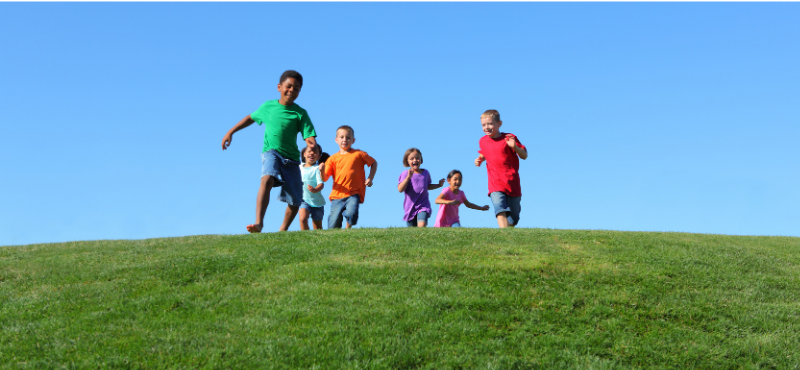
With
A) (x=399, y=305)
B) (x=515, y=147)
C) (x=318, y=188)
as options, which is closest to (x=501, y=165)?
(x=515, y=147)

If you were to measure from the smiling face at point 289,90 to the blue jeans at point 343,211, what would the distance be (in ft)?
7.98

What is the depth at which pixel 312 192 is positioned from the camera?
46.4 feet

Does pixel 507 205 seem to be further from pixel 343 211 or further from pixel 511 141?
pixel 343 211

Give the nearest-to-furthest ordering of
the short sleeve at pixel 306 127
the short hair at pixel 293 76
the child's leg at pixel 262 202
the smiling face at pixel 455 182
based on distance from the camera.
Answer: the child's leg at pixel 262 202 < the short sleeve at pixel 306 127 < the short hair at pixel 293 76 < the smiling face at pixel 455 182

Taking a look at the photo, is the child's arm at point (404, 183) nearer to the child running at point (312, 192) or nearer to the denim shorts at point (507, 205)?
the child running at point (312, 192)

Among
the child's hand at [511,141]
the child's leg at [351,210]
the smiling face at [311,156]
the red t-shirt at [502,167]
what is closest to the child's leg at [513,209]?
the red t-shirt at [502,167]

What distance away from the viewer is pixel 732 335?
7.27m

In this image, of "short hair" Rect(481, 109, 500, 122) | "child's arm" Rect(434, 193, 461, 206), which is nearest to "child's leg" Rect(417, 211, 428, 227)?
"child's arm" Rect(434, 193, 461, 206)

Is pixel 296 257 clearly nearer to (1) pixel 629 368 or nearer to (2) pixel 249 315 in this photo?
(2) pixel 249 315

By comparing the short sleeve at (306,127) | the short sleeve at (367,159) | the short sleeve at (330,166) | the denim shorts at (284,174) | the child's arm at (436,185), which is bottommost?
the denim shorts at (284,174)

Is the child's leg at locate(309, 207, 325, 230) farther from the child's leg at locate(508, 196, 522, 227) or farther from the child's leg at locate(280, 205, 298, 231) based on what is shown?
the child's leg at locate(508, 196, 522, 227)

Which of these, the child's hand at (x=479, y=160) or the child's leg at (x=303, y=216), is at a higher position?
the child's hand at (x=479, y=160)

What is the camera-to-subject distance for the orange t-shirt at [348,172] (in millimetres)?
13461

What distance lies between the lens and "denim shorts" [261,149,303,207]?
1180 cm
